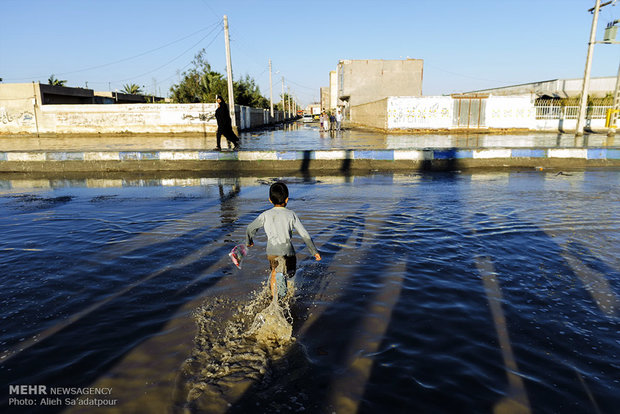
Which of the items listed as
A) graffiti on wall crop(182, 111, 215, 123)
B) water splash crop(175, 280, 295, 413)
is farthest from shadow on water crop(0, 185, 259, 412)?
graffiti on wall crop(182, 111, 215, 123)

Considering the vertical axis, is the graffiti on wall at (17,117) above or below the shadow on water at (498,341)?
above

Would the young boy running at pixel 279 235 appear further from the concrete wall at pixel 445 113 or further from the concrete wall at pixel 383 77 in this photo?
the concrete wall at pixel 383 77

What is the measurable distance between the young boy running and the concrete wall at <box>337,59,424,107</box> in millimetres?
53400

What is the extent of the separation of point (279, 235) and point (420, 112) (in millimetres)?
29151

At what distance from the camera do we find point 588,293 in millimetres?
3953

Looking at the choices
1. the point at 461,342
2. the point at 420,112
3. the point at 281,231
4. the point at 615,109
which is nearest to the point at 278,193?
the point at 281,231

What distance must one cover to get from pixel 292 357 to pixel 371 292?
134 cm

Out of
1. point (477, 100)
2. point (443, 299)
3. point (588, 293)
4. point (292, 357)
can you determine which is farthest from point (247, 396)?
point (477, 100)

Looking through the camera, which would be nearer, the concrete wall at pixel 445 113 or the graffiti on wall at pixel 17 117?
the graffiti on wall at pixel 17 117

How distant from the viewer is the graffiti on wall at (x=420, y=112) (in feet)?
98.4

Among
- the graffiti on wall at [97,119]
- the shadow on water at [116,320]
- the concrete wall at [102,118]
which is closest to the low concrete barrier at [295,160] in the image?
the shadow on water at [116,320]

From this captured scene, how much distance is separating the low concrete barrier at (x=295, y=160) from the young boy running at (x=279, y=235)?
931 centimetres

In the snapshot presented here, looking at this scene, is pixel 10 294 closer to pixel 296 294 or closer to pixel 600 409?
pixel 296 294

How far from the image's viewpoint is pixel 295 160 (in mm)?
12938
